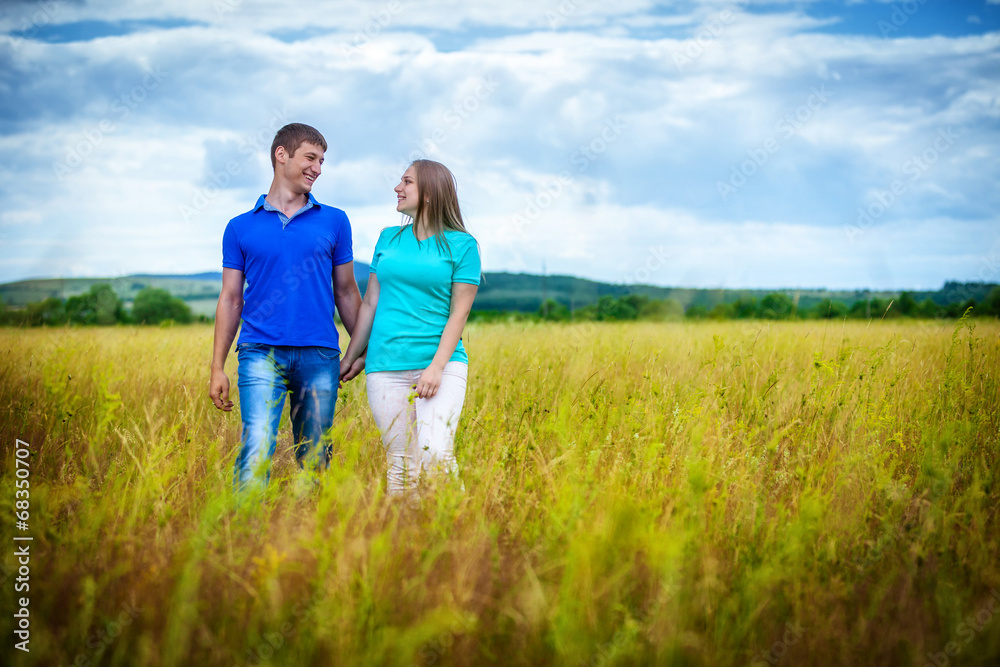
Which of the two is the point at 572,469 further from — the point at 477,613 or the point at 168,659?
the point at 168,659

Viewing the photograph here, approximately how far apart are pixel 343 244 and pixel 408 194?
506mm

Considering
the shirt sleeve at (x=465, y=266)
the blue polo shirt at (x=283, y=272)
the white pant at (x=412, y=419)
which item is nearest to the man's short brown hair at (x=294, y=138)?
the blue polo shirt at (x=283, y=272)

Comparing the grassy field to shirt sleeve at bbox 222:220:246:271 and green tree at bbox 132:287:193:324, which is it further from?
green tree at bbox 132:287:193:324

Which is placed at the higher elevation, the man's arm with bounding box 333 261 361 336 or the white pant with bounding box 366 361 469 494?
the man's arm with bounding box 333 261 361 336

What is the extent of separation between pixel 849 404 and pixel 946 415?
22.2 inches

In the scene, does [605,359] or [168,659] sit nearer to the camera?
[168,659]

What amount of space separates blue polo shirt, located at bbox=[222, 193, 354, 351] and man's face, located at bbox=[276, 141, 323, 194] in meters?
0.12

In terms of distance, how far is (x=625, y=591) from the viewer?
2.06 meters

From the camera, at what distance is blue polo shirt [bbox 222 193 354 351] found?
9.49 feet

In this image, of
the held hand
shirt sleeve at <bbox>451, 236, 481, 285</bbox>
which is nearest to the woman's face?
shirt sleeve at <bbox>451, 236, 481, 285</bbox>

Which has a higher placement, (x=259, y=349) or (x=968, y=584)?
(x=259, y=349)

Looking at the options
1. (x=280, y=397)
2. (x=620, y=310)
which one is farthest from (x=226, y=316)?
(x=620, y=310)

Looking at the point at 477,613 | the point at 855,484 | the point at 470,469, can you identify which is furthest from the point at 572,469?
the point at 855,484

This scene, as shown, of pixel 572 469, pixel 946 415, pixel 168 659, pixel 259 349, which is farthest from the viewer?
pixel 946 415
